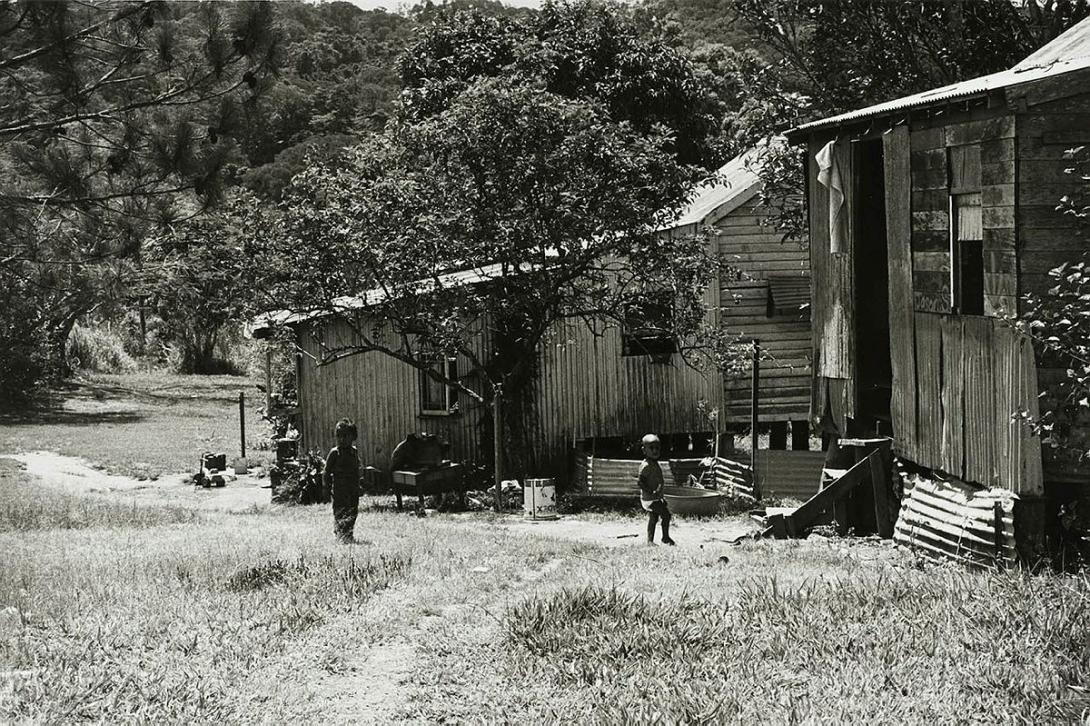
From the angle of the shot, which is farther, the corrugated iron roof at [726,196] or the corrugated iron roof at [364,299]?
the corrugated iron roof at [726,196]

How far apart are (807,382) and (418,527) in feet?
35.1

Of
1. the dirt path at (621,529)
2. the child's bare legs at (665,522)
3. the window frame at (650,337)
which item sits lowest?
the dirt path at (621,529)

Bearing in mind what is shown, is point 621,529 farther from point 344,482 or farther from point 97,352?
point 97,352

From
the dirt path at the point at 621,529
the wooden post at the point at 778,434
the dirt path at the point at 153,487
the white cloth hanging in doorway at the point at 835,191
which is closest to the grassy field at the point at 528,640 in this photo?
the dirt path at the point at 621,529

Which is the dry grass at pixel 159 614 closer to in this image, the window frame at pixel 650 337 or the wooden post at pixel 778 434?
the window frame at pixel 650 337

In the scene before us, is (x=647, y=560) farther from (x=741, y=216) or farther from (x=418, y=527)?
(x=741, y=216)

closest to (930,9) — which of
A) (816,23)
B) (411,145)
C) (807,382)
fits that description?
(816,23)

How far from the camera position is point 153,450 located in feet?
99.6

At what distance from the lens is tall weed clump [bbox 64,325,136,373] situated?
5272 cm

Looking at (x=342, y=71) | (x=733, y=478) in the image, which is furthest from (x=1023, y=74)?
(x=342, y=71)

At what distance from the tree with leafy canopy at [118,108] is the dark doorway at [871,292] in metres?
8.11

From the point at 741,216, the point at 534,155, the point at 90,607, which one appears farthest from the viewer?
the point at 741,216

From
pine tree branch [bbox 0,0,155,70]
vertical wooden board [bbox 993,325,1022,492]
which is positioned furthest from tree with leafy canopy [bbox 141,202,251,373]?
vertical wooden board [bbox 993,325,1022,492]

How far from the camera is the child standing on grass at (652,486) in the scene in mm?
14438
